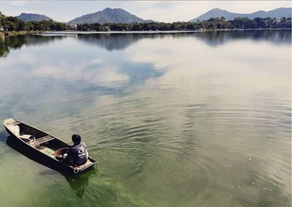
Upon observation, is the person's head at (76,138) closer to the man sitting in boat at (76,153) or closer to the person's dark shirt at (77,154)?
the man sitting in boat at (76,153)

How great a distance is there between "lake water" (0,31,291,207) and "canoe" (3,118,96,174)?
1.41 ft

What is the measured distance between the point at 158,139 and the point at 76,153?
5417mm

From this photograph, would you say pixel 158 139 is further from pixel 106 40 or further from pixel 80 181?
pixel 106 40

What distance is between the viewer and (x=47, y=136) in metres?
14.3

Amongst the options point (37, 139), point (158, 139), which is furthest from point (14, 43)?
point (158, 139)

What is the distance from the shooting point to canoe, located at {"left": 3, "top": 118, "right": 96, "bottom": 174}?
38.2ft

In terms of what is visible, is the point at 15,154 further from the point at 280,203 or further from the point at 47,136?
the point at 280,203

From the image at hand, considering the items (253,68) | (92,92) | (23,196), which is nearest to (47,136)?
(23,196)

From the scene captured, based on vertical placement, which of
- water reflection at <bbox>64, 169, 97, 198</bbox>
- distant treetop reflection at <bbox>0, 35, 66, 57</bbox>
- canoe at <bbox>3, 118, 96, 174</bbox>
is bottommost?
water reflection at <bbox>64, 169, 97, 198</bbox>

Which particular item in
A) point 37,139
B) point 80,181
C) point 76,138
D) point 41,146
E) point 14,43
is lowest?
point 80,181

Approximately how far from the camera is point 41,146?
14219 mm

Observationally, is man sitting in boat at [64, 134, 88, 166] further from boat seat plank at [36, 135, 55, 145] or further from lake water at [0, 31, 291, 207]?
boat seat plank at [36, 135, 55, 145]

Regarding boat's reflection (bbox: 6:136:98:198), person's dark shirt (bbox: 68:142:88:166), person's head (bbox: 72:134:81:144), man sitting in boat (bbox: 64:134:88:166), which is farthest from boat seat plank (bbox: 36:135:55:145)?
person's head (bbox: 72:134:81:144)

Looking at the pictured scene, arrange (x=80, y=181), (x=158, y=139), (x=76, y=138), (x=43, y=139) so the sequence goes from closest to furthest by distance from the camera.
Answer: (x=76, y=138)
(x=80, y=181)
(x=43, y=139)
(x=158, y=139)
